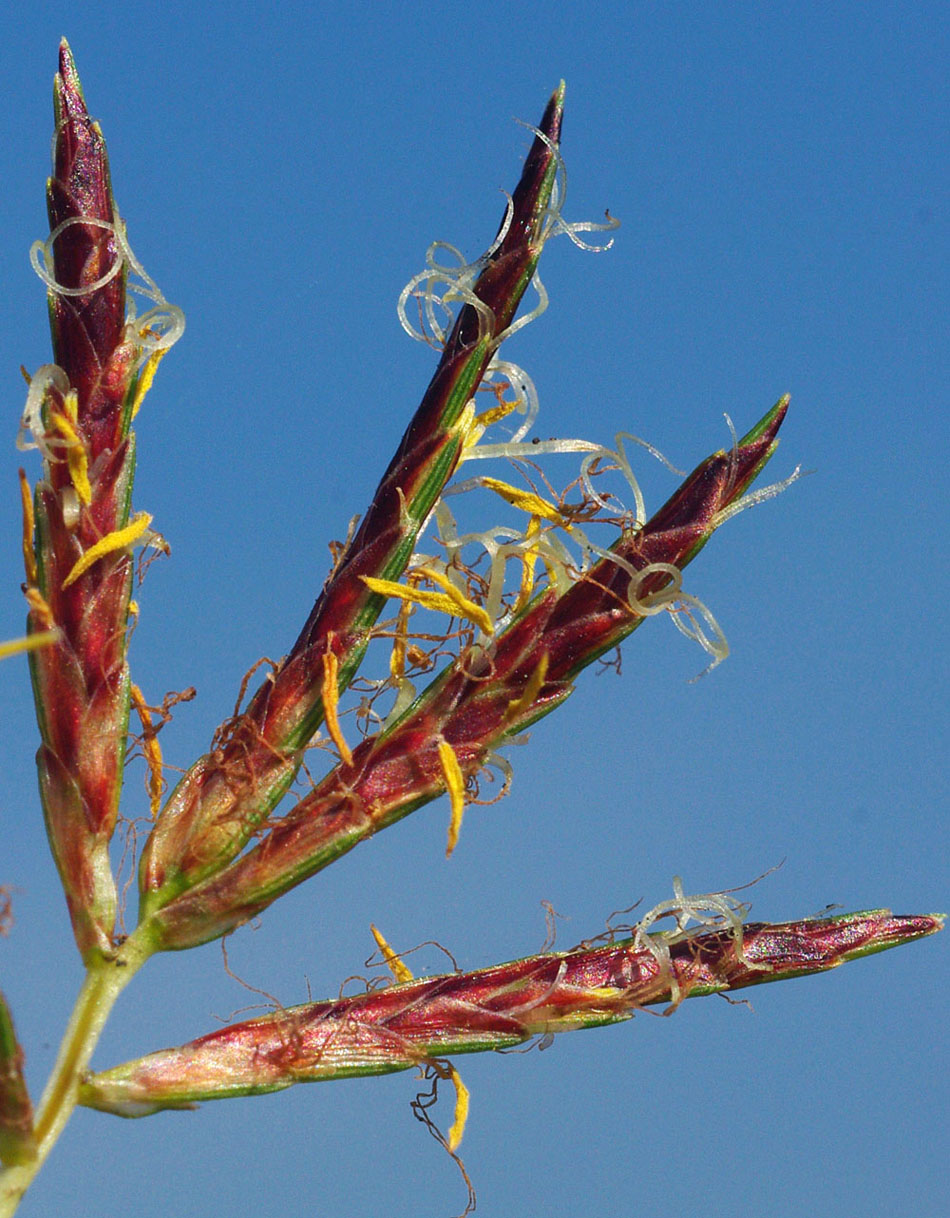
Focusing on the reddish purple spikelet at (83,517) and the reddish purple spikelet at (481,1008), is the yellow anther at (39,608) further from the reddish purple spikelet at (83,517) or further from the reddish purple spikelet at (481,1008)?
the reddish purple spikelet at (481,1008)

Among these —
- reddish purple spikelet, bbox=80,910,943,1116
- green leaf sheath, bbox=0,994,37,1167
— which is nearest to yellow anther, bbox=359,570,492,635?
reddish purple spikelet, bbox=80,910,943,1116

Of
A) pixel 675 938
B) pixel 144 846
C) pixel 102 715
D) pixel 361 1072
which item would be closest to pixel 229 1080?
pixel 361 1072

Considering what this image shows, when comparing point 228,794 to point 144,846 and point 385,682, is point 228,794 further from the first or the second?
point 385,682

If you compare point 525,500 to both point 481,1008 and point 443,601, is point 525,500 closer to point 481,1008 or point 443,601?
point 443,601

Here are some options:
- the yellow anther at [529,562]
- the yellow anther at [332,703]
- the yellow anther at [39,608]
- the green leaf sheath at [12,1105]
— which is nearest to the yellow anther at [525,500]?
the yellow anther at [529,562]

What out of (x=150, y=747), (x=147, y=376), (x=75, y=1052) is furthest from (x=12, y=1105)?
(x=147, y=376)

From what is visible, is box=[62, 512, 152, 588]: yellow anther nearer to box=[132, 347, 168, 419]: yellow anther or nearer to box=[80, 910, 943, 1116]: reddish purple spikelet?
box=[132, 347, 168, 419]: yellow anther

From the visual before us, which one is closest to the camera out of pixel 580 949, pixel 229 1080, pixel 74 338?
pixel 229 1080
